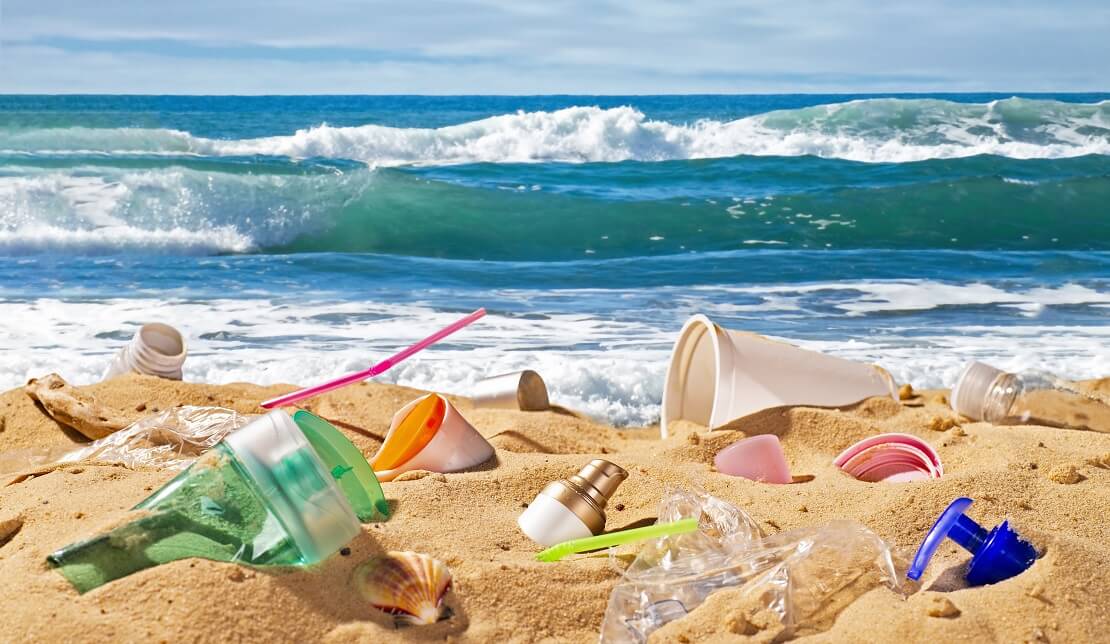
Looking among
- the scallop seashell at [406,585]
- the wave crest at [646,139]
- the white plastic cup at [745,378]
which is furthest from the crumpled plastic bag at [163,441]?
the wave crest at [646,139]

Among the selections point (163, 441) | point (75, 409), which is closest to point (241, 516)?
point (163, 441)

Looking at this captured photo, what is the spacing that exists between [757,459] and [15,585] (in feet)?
6.58

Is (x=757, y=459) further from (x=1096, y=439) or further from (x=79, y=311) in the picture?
(x=79, y=311)

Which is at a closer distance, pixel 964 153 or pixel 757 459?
pixel 757 459

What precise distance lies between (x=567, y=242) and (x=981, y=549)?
1111cm

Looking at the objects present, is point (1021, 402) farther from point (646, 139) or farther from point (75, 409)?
point (646, 139)

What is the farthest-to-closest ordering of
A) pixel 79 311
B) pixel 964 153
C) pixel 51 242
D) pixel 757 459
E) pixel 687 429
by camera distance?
1. pixel 964 153
2. pixel 51 242
3. pixel 79 311
4. pixel 687 429
5. pixel 757 459

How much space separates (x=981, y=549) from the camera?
7.47ft

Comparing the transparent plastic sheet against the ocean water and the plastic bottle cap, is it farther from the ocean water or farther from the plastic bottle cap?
the ocean water

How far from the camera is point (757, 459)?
3201 millimetres

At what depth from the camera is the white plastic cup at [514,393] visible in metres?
4.32

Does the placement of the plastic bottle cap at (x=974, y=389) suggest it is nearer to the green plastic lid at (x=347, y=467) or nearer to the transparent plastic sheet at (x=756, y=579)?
the transparent plastic sheet at (x=756, y=579)

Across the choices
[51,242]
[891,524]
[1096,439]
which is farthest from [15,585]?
[51,242]

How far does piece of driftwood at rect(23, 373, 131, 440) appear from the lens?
375 centimetres
